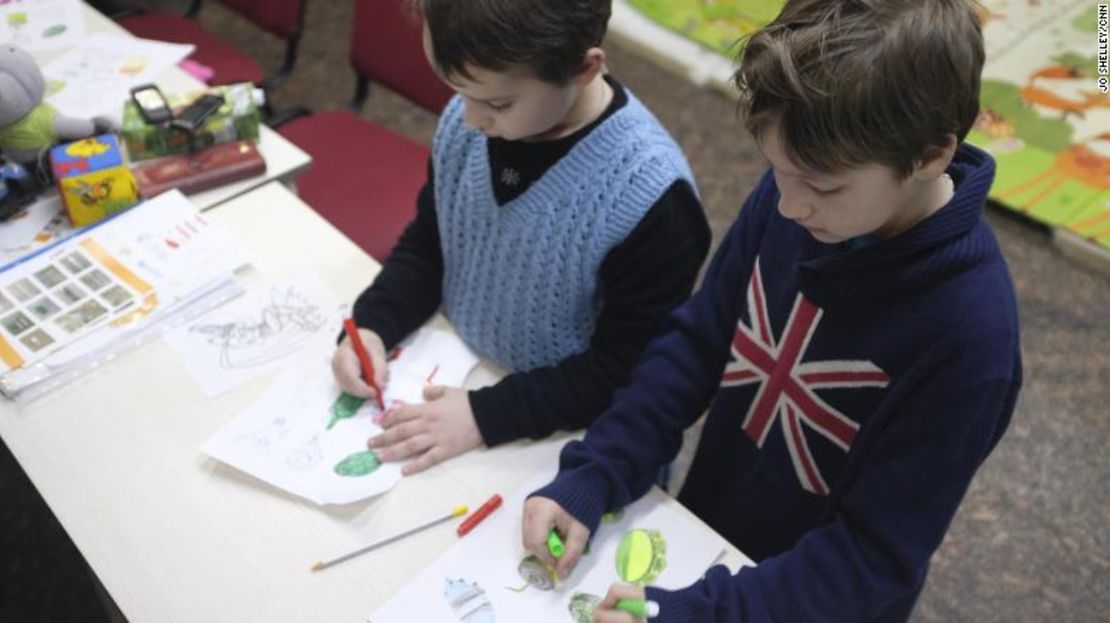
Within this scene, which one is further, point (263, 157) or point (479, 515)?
point (263, 157)

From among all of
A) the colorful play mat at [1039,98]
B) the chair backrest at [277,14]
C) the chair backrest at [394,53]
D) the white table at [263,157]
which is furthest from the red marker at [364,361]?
the colorful play mat at [1039,98]

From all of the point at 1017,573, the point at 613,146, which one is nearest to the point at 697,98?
the point at 1017,573

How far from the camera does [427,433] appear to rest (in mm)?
1020

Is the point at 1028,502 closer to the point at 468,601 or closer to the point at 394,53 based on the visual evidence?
the point at 468,601

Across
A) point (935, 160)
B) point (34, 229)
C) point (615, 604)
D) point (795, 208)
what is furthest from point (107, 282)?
point (935, 160)

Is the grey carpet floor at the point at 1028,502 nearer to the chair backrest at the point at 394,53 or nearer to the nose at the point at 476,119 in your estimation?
the chair backrest at the point at 394,53

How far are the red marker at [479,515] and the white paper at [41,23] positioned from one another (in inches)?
50.9

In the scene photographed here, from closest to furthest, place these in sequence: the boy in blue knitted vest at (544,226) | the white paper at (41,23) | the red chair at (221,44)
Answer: the boy in blue knitted vest at (544,226), the white paper at (41,23), the red chair at (221,44)

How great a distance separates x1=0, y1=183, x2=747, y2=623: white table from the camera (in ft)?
2.96

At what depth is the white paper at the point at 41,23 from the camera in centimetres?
168

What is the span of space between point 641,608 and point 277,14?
1.76m

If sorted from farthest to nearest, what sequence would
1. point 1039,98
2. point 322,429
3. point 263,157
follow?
1. point 1039,98
2. point 263,157
3. point 322,429

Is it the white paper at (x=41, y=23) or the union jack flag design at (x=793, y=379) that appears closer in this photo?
the union jack flag design at (x=793, y=379)

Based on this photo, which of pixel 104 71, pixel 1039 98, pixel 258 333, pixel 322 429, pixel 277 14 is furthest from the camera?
pixel 1039 98
